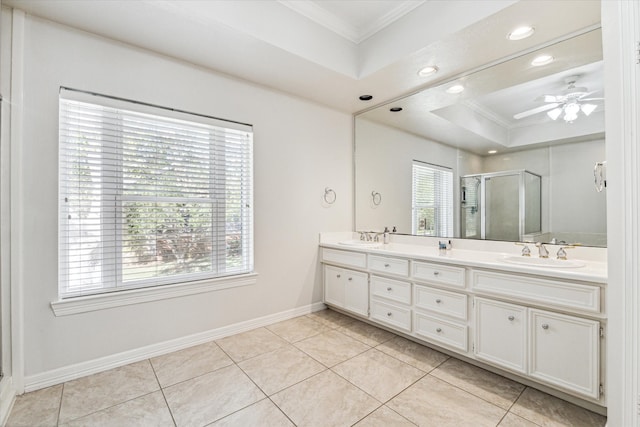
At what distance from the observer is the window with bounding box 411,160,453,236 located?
2.82 m

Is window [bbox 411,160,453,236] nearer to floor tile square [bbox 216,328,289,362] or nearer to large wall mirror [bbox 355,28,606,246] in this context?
large wall mirror [bbox 355,28,606,246]

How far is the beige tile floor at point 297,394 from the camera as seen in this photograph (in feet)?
5.37

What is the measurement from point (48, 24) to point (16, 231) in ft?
4.64

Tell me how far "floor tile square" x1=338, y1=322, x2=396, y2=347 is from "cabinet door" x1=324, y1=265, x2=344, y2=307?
0.29 meters

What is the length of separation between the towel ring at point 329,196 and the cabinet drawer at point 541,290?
186 centimetres

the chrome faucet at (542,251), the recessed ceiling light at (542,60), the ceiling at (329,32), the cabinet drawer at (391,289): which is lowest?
the cabinet drawer at (391,289)

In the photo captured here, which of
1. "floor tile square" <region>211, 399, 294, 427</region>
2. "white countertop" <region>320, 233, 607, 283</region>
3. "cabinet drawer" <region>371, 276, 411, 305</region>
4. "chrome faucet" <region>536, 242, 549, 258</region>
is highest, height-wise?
"chrome faucet" <region>536, 242, 549, 258</region>

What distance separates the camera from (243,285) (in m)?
2.84

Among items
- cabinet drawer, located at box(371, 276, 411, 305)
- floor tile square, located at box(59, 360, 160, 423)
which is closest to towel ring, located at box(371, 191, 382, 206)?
cabinet drawer, located at box(371, 276, 411, 305)

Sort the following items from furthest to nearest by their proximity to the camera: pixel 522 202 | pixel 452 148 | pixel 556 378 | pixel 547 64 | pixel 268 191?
pixel 268 191, pixel 452 148, pixel 522 202, pixel 547 64, pixel 556 378

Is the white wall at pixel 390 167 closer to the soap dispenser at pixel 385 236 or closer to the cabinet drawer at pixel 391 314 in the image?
the soap dispenser at pixel 385 236

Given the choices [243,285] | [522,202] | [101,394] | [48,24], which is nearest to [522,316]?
[522,202]

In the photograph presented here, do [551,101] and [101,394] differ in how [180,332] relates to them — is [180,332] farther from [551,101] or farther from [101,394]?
[551,101]

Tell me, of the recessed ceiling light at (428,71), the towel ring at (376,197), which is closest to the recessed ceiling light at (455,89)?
the recessed ceiling light at (428,71)
